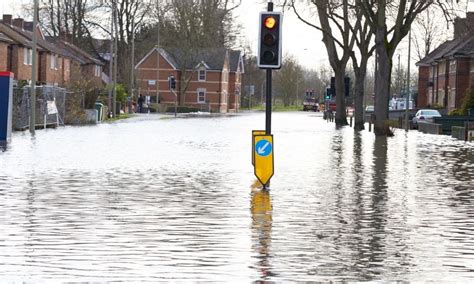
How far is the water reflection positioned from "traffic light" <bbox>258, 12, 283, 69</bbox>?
7.91 ft

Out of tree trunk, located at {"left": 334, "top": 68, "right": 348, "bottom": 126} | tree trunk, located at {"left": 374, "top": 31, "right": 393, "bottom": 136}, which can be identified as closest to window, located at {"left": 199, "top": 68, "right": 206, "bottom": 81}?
tree trunk, located at {"left": 334, "top": 68, "right": 348, "bottom": 126}

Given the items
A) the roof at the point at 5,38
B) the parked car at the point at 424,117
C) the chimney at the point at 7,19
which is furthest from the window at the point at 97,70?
the parked car at the point at 424,117

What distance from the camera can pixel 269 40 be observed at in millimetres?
19906

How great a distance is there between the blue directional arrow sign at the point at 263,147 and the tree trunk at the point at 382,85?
3311 centimetres

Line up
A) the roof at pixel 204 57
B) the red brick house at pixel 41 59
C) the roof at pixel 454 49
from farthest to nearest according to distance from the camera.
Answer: the roof at pixel 204 57 → the roof at pixel 454 49 → the red brick house at pixel 41 59

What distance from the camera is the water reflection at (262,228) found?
33.9ft

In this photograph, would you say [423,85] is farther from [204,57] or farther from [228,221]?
[228,221]

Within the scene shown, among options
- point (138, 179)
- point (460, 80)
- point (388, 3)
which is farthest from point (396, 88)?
point (138, 179)

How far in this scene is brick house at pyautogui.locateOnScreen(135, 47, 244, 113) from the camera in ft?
427

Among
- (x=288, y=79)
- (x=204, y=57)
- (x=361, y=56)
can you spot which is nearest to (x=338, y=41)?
(x=361, y=56)

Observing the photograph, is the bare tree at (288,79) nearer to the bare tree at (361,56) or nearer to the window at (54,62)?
the window at (54,62)

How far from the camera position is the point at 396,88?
165m

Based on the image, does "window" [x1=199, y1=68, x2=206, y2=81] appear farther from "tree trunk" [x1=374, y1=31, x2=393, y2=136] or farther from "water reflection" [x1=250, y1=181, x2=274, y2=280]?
"water reflection" [x1=250, y1=181, x2=274, y2=280]

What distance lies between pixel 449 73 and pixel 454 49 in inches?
140
